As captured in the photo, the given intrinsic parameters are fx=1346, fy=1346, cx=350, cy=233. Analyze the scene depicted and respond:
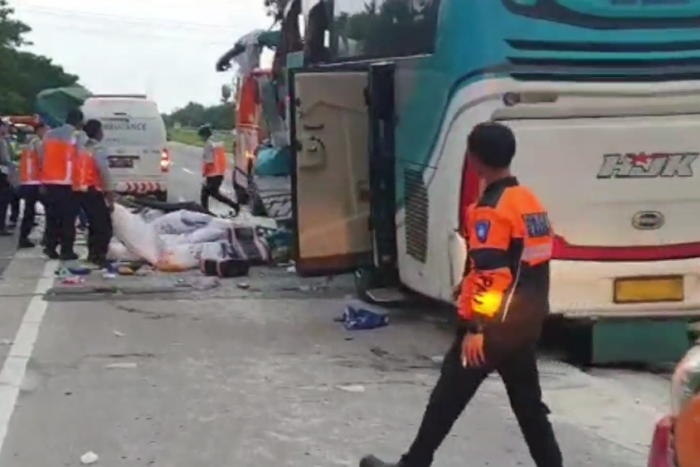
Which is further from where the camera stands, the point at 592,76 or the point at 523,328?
the point at 592,76

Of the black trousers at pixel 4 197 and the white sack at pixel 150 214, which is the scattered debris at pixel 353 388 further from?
the black trousers at pixel 4 197

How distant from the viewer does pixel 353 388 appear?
8742 mm

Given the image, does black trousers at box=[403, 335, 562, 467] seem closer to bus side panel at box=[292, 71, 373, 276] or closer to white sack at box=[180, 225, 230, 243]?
bus side panel at box=[292, 71, 373, 276]

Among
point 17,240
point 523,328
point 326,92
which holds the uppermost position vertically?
point 326,92

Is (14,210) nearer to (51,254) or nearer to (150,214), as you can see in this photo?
(150,214)

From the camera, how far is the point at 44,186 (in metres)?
15.4

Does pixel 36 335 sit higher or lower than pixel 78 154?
lower

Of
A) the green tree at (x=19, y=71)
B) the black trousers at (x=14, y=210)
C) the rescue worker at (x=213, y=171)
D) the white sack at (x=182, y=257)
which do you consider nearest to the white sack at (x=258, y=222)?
the white sack at (x=182, y=257)

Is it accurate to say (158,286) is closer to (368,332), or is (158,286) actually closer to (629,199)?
(368,332)

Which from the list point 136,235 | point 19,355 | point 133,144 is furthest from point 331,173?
point 133,144

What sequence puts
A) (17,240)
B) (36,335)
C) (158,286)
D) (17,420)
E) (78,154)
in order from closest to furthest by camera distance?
1. (17,420)
2. (36,335)
3. (158,286)
4. (78,154)
5. (17,240)

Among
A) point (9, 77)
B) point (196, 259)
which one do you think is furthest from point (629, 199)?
point (9, 77)

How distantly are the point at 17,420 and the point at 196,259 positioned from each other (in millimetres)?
7138

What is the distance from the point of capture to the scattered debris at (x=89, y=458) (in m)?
6.91
